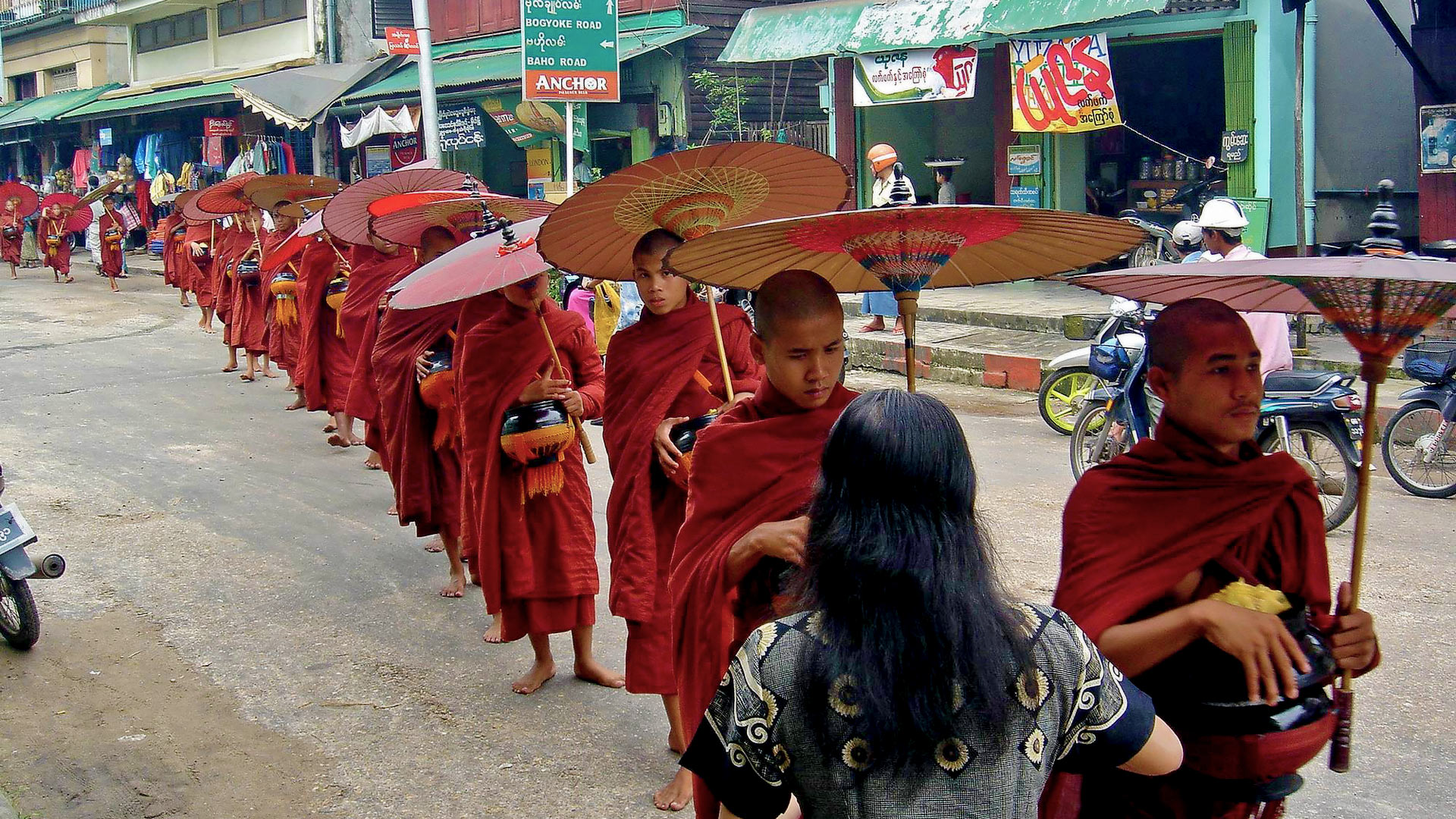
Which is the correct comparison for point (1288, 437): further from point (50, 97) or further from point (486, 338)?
point (50, 97)

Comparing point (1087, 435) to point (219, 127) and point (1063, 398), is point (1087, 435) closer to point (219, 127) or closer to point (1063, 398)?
point (1063, 398)

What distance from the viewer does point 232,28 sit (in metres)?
27.2

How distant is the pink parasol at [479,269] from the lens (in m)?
3.90

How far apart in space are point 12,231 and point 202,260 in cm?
1270

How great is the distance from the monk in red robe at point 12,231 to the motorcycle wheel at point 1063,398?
22.1m

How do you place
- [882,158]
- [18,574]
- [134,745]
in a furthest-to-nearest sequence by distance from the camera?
[882,158] → [18,574] → [134,745]

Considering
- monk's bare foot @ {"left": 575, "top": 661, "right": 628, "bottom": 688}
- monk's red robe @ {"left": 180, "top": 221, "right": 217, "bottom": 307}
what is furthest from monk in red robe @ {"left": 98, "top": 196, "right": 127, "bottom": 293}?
monk's bare foot @ {"left": 575, "top": 661, "right": 628, "bottom": 688}

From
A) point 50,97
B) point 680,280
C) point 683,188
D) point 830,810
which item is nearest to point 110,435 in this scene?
point 680,280

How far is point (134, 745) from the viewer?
174 inches

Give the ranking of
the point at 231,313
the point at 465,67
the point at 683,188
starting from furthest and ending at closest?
the point at 465,67
the point at 231,313
the point at 683,188

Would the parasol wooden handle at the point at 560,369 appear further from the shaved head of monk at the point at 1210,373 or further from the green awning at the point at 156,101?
the green awning at the point at 156,101

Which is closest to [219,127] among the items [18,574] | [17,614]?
[17,614]

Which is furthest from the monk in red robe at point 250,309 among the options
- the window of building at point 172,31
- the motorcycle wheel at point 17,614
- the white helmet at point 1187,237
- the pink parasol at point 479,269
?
the window of building at point 172,31

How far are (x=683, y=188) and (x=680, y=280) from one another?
2.51 feet
